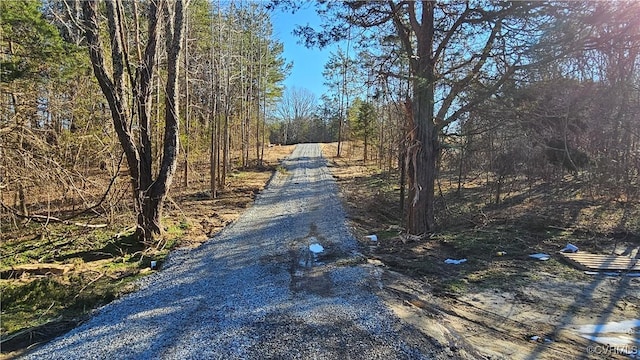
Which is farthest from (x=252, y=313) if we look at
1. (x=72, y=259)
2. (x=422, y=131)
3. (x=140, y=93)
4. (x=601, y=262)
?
(x=601, y=262)

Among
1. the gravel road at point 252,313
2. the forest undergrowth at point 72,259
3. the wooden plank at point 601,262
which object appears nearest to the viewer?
the gravel road at point 252,313

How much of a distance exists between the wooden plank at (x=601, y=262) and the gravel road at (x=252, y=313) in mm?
4376

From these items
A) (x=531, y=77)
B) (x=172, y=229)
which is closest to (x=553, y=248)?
(x=531, y=77)

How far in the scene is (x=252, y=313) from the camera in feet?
16.4

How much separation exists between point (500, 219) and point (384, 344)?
9.39 m

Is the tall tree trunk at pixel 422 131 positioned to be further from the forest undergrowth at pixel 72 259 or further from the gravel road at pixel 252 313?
the forest undergrowth at pixel 72 259

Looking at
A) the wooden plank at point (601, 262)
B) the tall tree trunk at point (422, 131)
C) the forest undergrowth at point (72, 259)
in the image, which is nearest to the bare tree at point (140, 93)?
the forest undergrowth at point (72, 259)

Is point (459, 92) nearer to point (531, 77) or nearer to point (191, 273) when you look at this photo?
point (531, 77)

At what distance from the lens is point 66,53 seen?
30.4ft

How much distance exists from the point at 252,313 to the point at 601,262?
704 centimetres

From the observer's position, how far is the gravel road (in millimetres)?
4062

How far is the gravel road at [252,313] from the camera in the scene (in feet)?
13.3

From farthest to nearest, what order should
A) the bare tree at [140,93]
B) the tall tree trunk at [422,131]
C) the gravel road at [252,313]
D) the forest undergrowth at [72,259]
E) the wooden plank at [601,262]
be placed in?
the tall tree trunk at [422,131] < the bare tree at [140,93] < the wooden plank at [601,262] < the forest undergrowth at [72,259] < the gravel road at [252,313]

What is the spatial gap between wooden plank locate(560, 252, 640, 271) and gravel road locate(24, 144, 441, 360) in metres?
4.38
